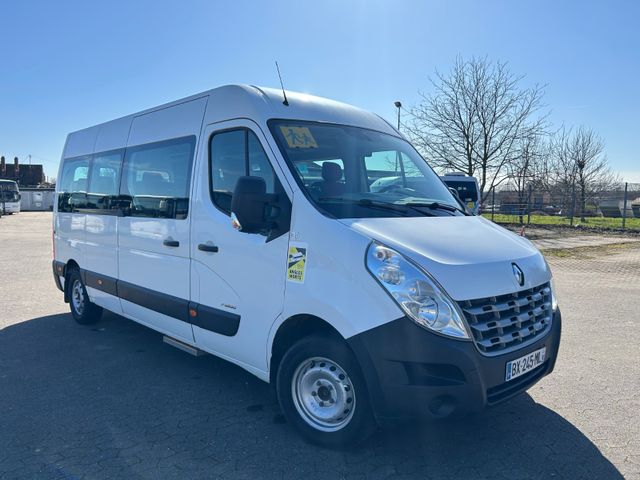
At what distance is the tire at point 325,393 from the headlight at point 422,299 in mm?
513

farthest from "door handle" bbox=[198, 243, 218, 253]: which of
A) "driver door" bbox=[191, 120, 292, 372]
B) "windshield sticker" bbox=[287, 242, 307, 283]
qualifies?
"windshield sticker" bbox=[287, 242, 307, 283]

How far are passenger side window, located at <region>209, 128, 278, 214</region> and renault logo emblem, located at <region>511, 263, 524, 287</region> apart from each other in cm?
171

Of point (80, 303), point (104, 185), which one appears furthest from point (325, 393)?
point (80, 303)

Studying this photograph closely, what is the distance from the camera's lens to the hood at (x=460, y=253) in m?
2.94

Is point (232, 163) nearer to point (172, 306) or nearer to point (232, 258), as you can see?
point (232, 258)

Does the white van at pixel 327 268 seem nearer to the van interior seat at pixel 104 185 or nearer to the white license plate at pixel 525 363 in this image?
the white license plate at pixel 525 363

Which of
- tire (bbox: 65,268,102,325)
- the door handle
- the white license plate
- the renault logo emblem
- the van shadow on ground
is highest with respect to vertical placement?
the door handle

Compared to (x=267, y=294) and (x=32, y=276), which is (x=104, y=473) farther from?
(x=32, y=276)

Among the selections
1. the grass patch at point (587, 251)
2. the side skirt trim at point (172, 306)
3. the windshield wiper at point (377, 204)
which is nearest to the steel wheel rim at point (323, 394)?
the side skirt trim at point (172, 306)

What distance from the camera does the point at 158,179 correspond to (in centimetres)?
492

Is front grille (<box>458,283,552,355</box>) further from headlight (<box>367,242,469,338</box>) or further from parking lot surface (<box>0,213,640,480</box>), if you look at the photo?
parking lot surface (<box>0,213,640,480</box>)

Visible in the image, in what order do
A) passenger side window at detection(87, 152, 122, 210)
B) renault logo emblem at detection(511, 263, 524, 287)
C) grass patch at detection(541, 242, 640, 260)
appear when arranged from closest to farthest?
renault logo emblem at detection(511, 263, 524, 287) < passenger side window at detection(87, 152, 122, 210) < grass patch at detection(541, 242, 640, 260)

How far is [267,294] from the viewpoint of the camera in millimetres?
3602

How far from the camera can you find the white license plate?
3.08m
